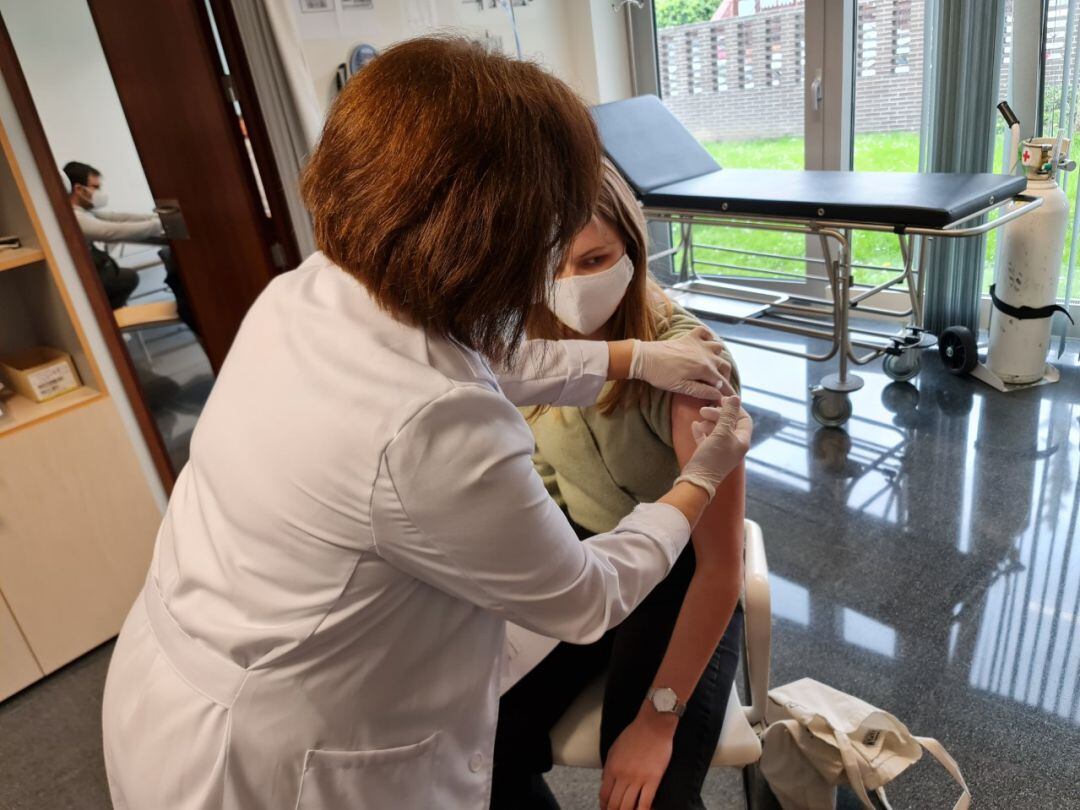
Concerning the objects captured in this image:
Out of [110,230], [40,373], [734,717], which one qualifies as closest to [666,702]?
[734,717]

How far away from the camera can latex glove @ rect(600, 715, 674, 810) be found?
3.37 ft

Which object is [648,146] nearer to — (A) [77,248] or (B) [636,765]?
(A) [77,248]

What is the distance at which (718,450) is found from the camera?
100 cm

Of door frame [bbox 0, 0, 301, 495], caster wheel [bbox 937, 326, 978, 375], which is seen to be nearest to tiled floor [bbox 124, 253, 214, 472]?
door frame [bbox 0, 0, 301, 495]

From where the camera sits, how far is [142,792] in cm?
85

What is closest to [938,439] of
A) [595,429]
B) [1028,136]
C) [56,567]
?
[1028,136]

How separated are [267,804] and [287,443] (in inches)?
15.2

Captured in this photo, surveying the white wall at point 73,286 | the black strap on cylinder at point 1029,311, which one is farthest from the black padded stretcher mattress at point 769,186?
the white wall at point 73,286

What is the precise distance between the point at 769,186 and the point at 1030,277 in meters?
0.94

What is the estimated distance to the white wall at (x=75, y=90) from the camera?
2422 millimetres

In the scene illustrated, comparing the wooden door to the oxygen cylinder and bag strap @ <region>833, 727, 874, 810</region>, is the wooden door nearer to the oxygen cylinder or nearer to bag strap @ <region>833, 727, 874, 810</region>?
bag strap @ <region>833, 727, 874, 810</region>

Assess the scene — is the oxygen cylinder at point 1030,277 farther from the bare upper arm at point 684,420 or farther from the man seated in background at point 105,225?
the man seated in background at point 105,225

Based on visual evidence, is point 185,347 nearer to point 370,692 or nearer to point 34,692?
point 34,692

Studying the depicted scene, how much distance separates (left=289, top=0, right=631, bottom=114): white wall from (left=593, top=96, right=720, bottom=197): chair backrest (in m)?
0.28
